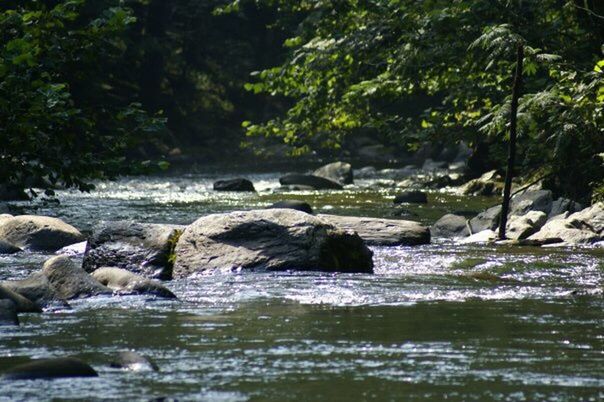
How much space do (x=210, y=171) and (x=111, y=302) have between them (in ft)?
90.6

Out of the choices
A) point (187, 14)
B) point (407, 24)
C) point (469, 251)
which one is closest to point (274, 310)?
point (469, 251)

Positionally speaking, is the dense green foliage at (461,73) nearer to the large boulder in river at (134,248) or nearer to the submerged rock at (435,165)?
the large boulder in river at (134,248)

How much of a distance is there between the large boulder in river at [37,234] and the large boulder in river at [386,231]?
11.6ft

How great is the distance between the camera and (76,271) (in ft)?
39.5

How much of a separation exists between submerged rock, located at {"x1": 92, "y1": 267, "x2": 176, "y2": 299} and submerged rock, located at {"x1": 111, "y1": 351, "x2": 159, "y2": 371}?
3.58 m

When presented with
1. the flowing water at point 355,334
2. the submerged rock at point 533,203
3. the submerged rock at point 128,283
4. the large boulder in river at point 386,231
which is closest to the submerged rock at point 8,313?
the flowing water at point 355,334

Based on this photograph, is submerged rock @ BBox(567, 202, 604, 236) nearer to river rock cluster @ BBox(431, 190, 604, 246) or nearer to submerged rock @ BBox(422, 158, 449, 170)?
→ river rock cluster @ BBox(431, 190, 604, 246)

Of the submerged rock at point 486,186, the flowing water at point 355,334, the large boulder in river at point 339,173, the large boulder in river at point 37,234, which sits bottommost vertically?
the flowing water at point 355,334

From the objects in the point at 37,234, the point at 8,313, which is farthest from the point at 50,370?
the point at 37,234

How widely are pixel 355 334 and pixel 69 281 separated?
11.8ft

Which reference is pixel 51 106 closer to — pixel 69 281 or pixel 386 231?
pixel 69 281

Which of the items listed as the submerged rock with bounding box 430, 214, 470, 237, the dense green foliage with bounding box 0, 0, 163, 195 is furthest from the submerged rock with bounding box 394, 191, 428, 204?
the dense green foliage with bounding box 0, 0, 163, 195

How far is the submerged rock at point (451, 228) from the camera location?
18516 mm

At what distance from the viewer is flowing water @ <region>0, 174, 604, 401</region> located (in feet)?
24.3
